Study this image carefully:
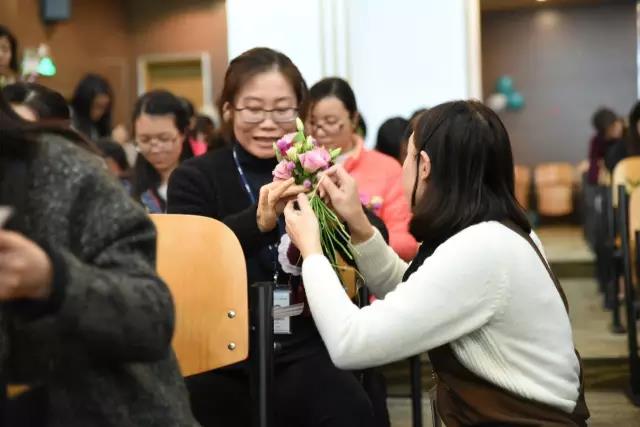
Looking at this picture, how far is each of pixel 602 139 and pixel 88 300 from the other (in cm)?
751

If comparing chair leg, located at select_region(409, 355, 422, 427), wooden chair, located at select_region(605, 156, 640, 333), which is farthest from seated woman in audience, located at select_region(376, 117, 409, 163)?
chair leg, located at select_region(409, 355, 422, 427)

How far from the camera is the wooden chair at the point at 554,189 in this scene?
1148 centimetres

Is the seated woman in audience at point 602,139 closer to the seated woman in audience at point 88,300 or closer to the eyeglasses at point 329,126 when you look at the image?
the eyeglasses at point 329,126

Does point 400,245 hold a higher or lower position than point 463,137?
lower

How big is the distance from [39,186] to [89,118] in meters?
4.51

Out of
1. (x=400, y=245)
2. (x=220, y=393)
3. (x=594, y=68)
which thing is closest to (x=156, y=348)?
(x=220, y=393)

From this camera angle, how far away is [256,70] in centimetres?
230

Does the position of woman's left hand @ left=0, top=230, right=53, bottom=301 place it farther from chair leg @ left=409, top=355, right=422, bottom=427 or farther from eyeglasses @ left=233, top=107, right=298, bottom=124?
chair leg @ left=409, top=355, right=422, bottom=427

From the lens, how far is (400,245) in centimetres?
321

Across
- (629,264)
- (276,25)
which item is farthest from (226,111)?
(276,25)

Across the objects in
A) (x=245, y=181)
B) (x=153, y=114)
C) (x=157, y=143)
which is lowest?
(x=245, y=181)

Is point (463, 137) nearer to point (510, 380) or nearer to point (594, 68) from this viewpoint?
point (510, 380)

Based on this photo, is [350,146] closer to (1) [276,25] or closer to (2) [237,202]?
(2) [237,202]

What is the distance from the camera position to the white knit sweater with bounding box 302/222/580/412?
160cm
